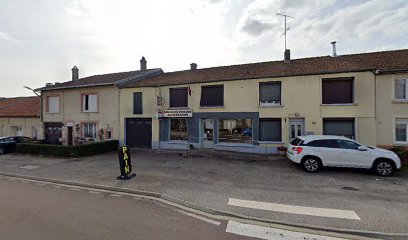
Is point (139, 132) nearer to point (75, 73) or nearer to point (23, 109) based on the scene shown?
point (75, 73)

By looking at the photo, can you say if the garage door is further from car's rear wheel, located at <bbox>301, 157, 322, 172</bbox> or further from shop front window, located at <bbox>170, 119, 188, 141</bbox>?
car's rear wheel, located at <bbox>301, 157, 322, 172</bbox>

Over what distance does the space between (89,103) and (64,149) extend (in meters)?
5.29

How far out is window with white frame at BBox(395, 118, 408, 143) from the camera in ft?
37.2

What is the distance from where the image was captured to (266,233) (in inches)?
178

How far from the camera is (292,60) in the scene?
15.9m

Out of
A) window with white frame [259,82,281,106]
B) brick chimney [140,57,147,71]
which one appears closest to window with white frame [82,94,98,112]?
brick chimney [140,57,147,71]

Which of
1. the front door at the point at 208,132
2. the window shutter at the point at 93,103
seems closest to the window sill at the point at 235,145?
the front door at the point at 208,132

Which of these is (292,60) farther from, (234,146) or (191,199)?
(191,199)

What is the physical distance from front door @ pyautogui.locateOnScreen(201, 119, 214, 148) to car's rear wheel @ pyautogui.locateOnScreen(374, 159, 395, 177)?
8.70 meters

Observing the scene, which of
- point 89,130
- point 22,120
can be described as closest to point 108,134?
point 89,130

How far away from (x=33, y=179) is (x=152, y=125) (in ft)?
25.8

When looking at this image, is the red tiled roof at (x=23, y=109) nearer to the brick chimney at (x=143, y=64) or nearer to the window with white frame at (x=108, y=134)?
the window with white frame at (x=108, y=134)

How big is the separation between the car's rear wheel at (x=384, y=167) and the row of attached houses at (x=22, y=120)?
2397 cm

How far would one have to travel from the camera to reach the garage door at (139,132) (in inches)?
639
